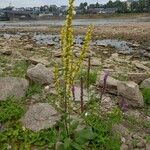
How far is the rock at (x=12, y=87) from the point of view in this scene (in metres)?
8.38

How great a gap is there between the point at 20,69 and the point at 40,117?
11.1 ft

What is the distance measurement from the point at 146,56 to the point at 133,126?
10743 mm

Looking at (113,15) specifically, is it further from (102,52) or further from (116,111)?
(116,111)

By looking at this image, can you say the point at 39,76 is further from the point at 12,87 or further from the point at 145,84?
the point at 145,84

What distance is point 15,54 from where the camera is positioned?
15094 mm

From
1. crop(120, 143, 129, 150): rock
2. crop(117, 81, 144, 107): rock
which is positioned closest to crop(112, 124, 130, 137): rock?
crop(120, 143, 129, 150): rock

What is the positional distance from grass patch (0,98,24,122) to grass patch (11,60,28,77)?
2030mm

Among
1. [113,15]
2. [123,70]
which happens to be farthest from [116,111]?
[113,15]

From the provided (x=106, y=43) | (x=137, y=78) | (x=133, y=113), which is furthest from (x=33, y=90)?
(x=106, y=43)

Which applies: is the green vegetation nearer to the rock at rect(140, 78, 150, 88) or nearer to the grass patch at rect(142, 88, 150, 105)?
the grass patch at rect(142, 88, 150, 105)

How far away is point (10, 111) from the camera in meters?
7.80

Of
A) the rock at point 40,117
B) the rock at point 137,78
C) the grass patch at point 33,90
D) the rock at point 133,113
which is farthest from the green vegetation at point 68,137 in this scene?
the rock at point 137,78

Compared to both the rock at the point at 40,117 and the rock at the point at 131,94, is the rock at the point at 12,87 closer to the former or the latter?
the rock at the point at 40,117

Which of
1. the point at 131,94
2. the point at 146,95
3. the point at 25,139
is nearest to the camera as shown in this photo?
the point at 25,139
